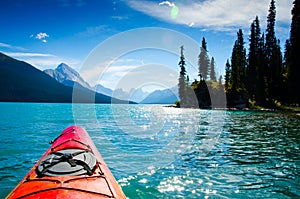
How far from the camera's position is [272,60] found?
2815 inches

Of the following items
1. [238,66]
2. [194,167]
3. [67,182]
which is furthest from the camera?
[238,66]

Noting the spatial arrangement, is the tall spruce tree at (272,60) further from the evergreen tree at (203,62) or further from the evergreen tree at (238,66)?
the evergreen tree at (203,62)

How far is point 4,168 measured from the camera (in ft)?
35.5

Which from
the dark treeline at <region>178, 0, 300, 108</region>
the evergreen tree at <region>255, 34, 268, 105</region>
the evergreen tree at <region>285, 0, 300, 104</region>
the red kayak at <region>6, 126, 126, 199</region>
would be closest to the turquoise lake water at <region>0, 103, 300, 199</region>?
the red kayak at <region>6, 126, 126, 199</region>

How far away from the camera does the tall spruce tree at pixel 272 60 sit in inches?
2643

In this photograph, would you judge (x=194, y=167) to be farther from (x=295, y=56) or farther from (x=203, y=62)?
(x=203, y=62)

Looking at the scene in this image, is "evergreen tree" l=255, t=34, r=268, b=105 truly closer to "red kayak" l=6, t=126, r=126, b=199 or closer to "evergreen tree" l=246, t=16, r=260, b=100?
"evergreen tree" l=246, t=16, r=260, b=100

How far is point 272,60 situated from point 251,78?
7.82m

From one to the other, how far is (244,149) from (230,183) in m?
6.83

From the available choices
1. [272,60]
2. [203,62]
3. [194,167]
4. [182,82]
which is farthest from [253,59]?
[194,167]

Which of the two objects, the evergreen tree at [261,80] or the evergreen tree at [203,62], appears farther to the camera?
the evergreen tree at [203,62]

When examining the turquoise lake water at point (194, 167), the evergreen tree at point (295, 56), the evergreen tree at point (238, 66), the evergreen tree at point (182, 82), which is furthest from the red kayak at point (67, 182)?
the evergreen tree at point (182, 82)

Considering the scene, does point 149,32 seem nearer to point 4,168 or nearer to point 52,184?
point 4,168

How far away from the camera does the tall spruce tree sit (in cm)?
6712
